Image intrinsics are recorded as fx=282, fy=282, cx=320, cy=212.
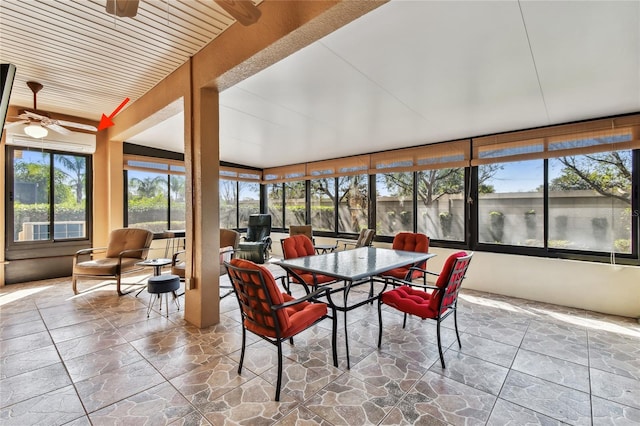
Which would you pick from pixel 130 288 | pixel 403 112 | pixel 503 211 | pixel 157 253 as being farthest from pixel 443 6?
pixel 157 253

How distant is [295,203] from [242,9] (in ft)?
21.2

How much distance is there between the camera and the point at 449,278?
2.28m

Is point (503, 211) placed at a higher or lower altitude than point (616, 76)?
lower

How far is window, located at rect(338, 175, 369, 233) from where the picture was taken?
6328mm

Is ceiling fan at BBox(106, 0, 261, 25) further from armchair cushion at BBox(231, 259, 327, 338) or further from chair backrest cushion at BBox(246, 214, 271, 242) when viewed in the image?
chair backrest cushion at BBox(246, 214, 271, 242)

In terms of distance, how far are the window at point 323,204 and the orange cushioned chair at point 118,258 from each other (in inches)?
152

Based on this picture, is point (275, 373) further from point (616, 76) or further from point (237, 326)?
point (616, 76)

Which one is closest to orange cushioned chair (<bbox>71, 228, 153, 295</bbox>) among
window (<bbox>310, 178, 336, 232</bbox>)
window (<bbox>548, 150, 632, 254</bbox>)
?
window (<bbox>310, 178, 336, 232</bbox>)

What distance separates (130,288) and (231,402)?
11.8ft

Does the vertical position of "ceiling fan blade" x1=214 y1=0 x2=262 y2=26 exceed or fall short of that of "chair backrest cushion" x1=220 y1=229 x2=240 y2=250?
it exceeds it

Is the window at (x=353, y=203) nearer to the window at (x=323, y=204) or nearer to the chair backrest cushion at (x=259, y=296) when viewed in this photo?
the window at (x=323, y=204)

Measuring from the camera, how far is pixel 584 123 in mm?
3723

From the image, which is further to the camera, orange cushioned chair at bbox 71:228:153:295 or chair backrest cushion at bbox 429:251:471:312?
orange cushioned chair at bbox 71:228:153:295

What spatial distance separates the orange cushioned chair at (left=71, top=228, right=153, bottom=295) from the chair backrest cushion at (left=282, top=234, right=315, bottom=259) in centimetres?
239
